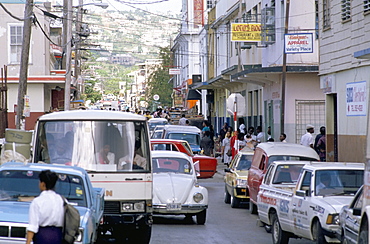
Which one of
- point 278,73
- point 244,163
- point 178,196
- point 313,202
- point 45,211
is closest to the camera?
point 45,211

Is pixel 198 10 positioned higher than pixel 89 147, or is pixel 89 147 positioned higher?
pixel 198 10

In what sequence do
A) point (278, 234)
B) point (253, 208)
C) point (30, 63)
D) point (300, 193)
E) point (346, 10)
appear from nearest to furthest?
point (300, 193), point (278, 234), point (253, 208), point (346, 10), point (30, 63)

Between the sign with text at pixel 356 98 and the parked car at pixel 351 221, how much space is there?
34.8 ft

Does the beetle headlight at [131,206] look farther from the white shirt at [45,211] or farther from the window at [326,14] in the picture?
the window at [326,14]

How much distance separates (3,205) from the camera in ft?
31.1

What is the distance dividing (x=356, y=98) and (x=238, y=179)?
4.79m

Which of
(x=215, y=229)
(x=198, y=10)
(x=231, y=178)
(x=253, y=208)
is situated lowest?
(x=215, y=229)

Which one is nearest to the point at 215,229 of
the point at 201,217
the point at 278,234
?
the point at 201,217

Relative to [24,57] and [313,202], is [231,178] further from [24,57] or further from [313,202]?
[24,57]

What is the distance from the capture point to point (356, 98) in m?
21.3

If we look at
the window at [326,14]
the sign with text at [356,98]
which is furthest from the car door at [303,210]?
the window at [326,14]

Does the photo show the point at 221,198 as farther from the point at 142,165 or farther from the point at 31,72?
the point at 31,72

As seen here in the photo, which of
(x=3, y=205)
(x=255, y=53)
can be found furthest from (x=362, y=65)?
(x=255, y=53)

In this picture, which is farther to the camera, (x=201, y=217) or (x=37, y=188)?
(x=201, y=217)
